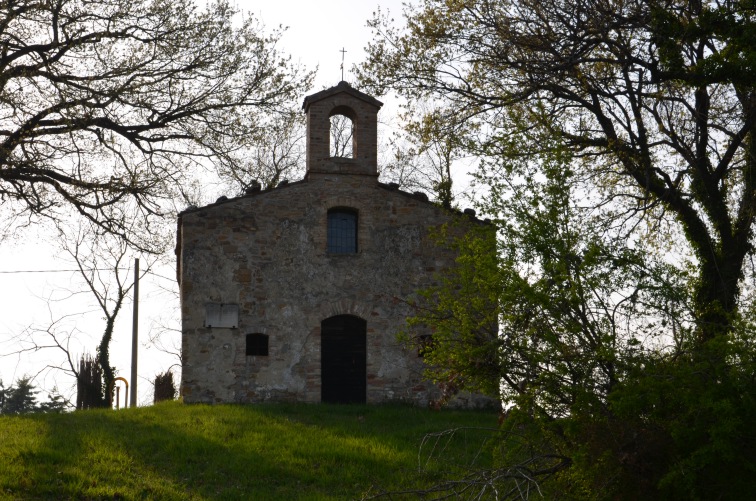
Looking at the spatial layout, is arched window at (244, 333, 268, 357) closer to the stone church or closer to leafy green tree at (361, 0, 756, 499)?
the stone church

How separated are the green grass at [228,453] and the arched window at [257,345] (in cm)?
142

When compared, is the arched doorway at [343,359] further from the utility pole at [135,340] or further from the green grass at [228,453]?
the utility pole at [135,340]

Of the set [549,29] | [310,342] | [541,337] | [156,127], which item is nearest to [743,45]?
[549,29]

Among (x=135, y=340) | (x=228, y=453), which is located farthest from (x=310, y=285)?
(x=135, y=340)

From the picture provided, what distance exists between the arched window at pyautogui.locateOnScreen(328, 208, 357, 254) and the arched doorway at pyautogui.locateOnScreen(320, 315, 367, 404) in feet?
5.03

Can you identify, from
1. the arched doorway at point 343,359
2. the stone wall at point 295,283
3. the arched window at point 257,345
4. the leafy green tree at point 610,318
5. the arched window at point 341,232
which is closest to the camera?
the leafy green tree at point 610,318

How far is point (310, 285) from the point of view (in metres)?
19.5

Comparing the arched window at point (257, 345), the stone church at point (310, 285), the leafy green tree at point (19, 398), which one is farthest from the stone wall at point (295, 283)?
the leafy green tree at point (19, 398)

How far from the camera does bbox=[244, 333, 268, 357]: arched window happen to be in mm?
19031

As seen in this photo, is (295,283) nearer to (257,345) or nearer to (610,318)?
(257,345)

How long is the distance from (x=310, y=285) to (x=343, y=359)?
1.74 m

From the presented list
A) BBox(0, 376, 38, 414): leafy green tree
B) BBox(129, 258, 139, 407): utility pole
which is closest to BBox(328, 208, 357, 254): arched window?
BBox(129, 258, 139, 407): utility pole

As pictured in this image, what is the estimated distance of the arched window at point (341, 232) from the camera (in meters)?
20.0

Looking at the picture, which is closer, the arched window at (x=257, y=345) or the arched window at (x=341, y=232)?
the arched window at (x=257, y=345)
